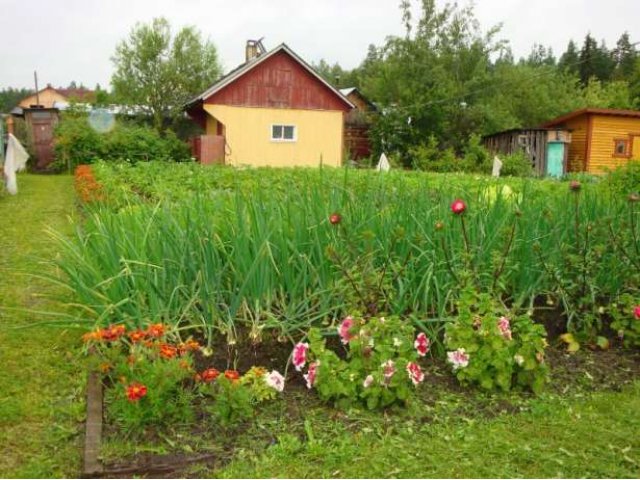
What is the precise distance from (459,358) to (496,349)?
15cm

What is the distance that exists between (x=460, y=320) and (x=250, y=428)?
91 cm

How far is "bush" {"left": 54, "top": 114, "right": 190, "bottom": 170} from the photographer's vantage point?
67.8 feet

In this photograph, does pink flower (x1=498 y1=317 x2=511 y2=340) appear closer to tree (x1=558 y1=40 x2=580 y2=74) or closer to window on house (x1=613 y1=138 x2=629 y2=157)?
window on house (x1=613 y1=138 x2=629 y2=157)

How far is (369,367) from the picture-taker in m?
2.28

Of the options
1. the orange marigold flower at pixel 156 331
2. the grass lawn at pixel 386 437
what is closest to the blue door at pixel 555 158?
the grass lawn at pixel 386 437

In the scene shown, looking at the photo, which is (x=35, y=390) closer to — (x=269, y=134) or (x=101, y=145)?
(x=269, y=134)

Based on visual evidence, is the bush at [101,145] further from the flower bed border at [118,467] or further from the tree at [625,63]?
the tree at [625,63]

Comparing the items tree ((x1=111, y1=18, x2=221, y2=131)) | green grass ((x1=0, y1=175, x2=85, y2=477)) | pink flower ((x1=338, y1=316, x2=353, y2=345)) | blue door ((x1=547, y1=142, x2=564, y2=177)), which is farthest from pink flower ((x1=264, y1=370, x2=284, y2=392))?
tree ((x1=111, y1=18, x2=221, y2=131))

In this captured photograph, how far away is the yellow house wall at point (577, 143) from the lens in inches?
899

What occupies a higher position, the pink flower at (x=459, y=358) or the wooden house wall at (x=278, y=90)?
the wooden house wall at (x=278, y=90)

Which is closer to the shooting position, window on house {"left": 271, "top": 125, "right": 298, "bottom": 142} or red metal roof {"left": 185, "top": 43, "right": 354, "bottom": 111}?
red metal roof {"left": 185, "top": 43, "right": 354, "bottom": 111}

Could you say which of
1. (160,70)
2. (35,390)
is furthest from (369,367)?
(160,70)

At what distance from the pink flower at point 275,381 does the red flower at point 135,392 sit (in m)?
0.48

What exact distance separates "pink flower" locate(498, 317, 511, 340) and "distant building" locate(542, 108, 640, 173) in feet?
72.2
